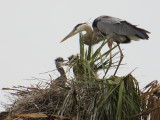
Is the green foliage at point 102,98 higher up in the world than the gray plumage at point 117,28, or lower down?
lower down

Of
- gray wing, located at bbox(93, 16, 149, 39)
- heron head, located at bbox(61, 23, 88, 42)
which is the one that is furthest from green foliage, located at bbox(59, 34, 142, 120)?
heron head, located at bbox(61, 23, 88, 42)

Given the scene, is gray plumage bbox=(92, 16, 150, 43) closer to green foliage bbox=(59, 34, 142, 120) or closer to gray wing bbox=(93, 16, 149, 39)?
gray wing bbox=(93, 16, 149, 39)

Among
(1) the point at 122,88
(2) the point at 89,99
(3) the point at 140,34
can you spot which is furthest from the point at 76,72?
(3) the point at 140,34

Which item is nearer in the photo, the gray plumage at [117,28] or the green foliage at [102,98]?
the green foliage at [102,98]

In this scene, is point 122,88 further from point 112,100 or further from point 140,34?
point 140,34

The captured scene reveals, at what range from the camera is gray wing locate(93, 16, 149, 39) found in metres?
8.52

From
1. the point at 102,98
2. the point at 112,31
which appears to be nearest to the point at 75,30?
the point at 112,31

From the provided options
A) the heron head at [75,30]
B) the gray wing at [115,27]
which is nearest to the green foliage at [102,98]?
the gray wing at [115,27]

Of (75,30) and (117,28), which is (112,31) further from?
(75,30)

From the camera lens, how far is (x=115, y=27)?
895 cm

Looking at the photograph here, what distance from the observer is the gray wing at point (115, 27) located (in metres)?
8.52

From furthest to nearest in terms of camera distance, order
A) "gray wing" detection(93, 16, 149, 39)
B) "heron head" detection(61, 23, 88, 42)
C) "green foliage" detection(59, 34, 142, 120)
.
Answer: "heron head" detection(61, 23, 88, 42)
"gray wing" detection(93, 16, 149, 39)
"green foliage" detection(59, 34, 142, 120)

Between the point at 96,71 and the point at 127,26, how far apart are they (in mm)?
3183

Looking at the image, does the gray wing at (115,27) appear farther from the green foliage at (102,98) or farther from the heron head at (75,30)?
the green foliage at (102,98)
